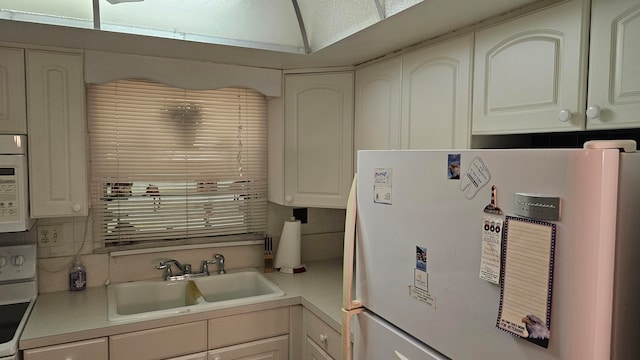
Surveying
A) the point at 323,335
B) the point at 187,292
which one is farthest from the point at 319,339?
the point at 187,292

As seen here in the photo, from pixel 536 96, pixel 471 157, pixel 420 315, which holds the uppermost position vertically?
pixel 536 96

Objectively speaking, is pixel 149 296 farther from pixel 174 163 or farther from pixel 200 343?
pixel 174 163

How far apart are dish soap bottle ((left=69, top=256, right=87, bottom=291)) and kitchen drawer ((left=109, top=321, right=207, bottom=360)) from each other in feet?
1.84

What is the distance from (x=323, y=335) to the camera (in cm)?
195

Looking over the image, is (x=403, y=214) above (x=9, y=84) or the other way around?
the other way around

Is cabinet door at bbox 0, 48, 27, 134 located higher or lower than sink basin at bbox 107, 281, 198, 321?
higher

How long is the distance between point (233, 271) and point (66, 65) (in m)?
1.39

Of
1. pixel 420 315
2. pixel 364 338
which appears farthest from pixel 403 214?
pixel 364 338

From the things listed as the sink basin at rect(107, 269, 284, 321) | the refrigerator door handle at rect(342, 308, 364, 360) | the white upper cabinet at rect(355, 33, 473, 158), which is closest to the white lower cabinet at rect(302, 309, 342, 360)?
the sink basin at rect(107, 269, 284, 321)

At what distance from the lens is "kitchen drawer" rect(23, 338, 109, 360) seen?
1656mm

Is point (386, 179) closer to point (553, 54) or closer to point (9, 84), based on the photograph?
point (553, 54)

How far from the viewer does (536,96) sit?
135cm

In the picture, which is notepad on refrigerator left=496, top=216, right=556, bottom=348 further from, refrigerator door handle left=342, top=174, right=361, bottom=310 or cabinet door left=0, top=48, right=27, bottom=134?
cabinet door left=0, top=48, right=27, bottom=134

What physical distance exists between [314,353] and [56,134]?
158 cm
